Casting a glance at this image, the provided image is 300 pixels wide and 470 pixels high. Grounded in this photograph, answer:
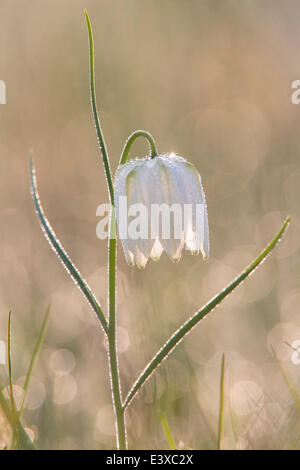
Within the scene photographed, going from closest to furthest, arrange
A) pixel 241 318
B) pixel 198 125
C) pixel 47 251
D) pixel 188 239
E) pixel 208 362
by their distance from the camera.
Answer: pixel 188 239, pixel 208 362, pixel 241 318, pixel 47 251, pixel 198 125

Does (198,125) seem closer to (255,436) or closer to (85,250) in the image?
(85,250)

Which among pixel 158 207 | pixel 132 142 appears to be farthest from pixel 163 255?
pixel 132 142

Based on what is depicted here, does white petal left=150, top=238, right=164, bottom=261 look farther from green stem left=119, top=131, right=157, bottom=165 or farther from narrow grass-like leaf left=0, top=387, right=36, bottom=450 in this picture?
narrow grass-like leaf left=0, top=387, right=36, bottom=450

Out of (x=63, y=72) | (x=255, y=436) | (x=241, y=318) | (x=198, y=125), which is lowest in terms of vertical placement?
(x=255, y=436)

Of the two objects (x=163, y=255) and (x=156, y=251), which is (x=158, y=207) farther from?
(x=163, y=255)

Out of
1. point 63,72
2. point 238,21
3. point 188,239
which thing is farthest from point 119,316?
point 238,21

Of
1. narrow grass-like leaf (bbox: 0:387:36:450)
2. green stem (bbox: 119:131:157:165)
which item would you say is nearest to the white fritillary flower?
green stem (bbox: 119:131:157:165)
